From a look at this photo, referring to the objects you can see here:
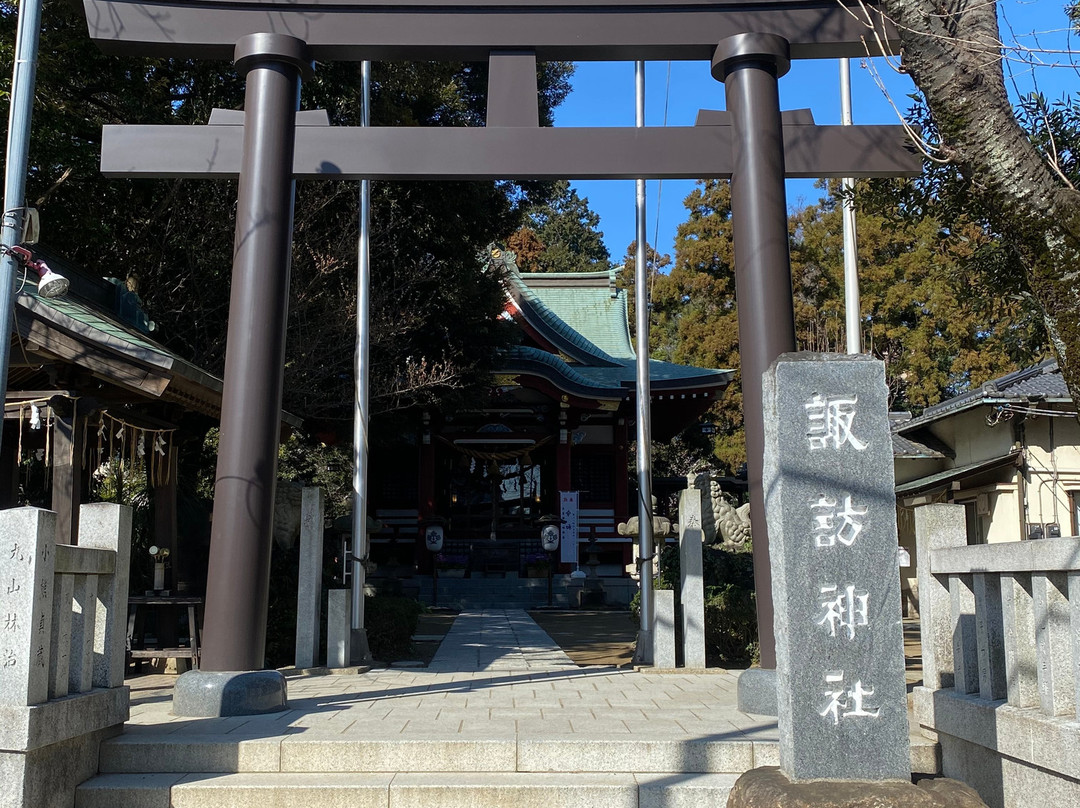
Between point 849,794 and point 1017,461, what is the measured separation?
43.6 ft

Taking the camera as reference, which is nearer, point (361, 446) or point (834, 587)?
point (834, 587)

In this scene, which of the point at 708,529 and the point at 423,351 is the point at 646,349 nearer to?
the point at 708,529

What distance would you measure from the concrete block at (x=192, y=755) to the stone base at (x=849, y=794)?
2.47m

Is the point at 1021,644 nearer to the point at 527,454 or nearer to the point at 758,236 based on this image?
the point at 758,236

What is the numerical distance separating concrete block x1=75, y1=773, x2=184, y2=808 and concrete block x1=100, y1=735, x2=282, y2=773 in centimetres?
17

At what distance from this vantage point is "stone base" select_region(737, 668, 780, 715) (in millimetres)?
6035

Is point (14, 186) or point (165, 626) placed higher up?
point (14, 186)

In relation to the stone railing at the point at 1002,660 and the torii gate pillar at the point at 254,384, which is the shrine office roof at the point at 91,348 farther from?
the stone railing at the point at 1002,660

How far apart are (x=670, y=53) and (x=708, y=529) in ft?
24.8

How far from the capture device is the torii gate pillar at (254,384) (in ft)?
20.1

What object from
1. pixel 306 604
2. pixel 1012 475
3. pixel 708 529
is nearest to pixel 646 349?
pixel 708 529

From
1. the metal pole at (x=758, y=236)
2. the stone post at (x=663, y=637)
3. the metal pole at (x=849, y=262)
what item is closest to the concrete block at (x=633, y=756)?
the metal pole at (x=758, y=236)

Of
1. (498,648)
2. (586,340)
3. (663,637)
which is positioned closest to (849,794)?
(663,637)

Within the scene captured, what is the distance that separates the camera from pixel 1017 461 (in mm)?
15398
